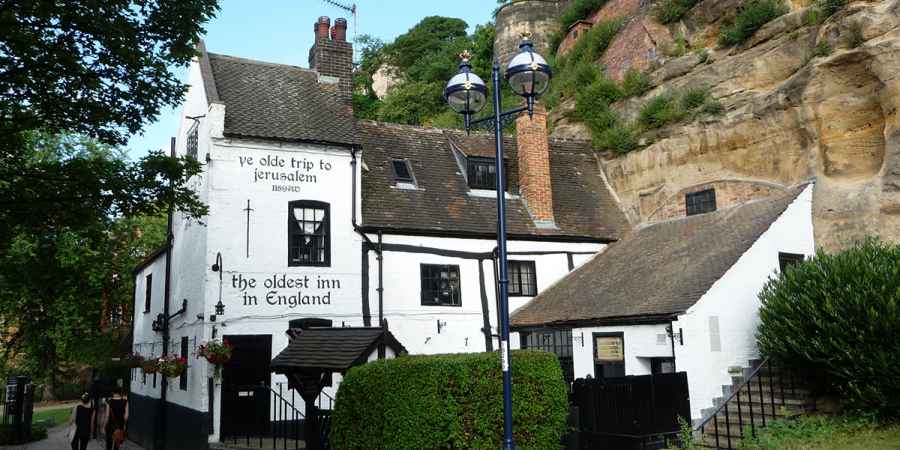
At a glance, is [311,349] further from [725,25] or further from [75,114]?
[725,25]

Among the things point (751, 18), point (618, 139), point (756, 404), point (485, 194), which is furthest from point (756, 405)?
point (751, 18)

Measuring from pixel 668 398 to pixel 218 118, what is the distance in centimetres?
1156

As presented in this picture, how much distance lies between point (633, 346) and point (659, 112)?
30.0ft

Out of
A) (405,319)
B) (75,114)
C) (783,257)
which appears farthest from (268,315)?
(783,257)

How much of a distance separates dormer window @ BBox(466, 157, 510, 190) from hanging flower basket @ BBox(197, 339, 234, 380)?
28.5ft

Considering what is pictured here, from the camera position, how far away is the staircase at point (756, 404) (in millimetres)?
12148

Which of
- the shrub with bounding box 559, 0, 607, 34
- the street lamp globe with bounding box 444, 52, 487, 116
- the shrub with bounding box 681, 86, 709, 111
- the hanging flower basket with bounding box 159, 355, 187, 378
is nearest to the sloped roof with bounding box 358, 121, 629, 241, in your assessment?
the shrub with bounding box 681, 86, 709, 111

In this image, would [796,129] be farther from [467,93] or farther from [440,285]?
[467,93]

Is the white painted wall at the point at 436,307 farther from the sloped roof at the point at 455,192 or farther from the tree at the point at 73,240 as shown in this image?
the tree at the point at 73,240

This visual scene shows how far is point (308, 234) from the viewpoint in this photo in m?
17.0

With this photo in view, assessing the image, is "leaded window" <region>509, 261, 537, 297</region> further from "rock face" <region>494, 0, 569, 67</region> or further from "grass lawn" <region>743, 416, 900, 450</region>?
"rock face" <region>494, 0, 569, 67</region>

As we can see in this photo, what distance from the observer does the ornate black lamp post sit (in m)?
8.26

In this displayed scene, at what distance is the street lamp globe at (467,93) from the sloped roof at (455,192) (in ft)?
27.7

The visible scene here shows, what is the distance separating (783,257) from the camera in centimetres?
1549
